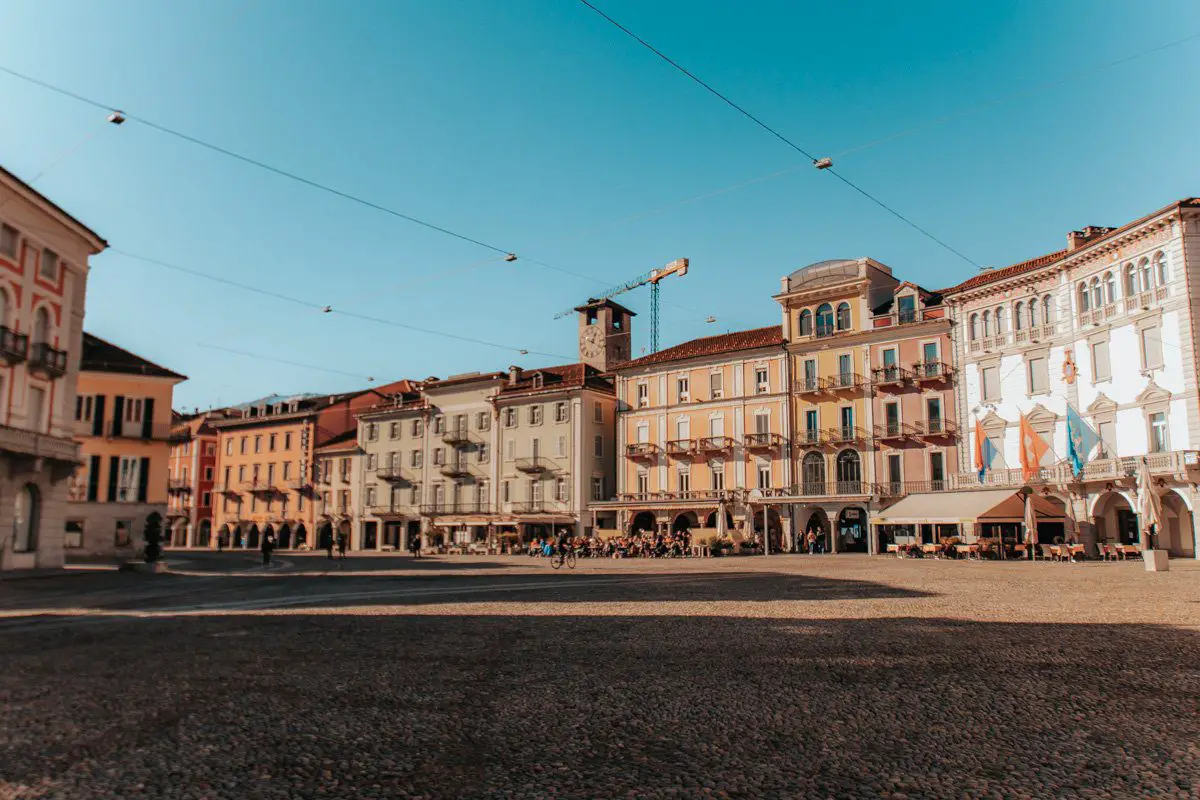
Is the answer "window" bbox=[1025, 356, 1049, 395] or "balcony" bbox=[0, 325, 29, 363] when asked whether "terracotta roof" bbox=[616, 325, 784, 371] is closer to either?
"window" bbox=[1025, 356, 1049, 395]

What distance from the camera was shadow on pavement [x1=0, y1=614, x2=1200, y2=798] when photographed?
4.61 m

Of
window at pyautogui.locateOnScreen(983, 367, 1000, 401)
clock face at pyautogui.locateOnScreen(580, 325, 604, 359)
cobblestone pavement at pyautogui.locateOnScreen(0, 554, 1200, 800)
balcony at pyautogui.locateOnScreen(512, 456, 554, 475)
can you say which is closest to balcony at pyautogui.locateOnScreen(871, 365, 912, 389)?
window at pyautogui.locateOnScreen(983, 367, 1000, 401)

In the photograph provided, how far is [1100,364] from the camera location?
37.8 m

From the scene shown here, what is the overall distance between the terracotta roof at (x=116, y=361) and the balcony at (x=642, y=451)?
26.9m

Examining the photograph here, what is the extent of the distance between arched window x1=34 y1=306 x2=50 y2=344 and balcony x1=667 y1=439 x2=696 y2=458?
114 feet

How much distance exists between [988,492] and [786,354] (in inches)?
580

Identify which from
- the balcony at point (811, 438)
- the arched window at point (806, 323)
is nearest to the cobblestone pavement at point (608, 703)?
the balcony at point (811, 438)

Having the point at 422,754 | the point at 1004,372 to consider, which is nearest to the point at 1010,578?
the point at 422,754

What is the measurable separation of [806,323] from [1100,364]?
54.2 ft

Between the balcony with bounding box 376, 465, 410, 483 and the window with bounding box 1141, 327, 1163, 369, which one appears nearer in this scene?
the window with bounding box 1141, 327, 1163, 369

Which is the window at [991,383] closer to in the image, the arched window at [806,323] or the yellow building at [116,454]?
the arched window at [806,323]

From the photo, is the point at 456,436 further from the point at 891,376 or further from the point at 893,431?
the point at 891,376

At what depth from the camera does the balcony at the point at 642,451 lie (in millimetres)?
55562

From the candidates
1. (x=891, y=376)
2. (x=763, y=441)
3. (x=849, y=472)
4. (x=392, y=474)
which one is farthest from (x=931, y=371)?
(x=392, y=474)
